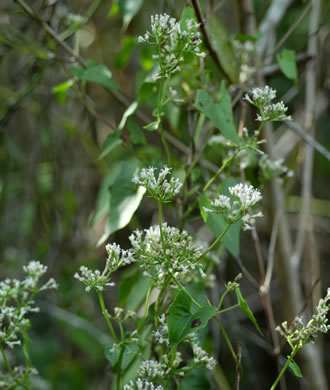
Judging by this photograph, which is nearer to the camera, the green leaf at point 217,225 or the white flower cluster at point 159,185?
the white flower cluster at point 159,185

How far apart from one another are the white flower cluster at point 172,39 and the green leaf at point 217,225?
0.63 ft

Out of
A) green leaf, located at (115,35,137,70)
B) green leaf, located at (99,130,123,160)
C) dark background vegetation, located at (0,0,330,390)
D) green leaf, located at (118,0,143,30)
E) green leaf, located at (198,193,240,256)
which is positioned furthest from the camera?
dark background vegetation, located at (0,0,330,390)

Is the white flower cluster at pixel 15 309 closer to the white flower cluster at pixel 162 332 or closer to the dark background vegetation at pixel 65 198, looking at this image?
the white flower cluster at pixel 162 332

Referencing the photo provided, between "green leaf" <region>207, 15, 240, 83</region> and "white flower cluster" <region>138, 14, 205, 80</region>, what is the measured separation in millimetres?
395

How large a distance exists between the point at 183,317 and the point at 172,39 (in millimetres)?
374

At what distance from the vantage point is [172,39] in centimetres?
67

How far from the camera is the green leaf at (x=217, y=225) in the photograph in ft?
2.33

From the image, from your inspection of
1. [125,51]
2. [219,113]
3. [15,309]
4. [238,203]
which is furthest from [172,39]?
[125,51]

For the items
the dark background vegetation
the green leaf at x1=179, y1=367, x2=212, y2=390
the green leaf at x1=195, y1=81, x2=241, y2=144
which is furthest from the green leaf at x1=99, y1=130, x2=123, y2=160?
the dark background vegetation

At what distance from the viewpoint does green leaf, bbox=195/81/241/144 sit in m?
0.73

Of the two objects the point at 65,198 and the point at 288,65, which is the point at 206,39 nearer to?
the point at 288,65

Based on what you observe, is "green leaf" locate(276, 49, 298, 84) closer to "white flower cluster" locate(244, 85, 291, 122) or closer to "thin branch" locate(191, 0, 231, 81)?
"thin branch" locate(191, 0, 231, 81)

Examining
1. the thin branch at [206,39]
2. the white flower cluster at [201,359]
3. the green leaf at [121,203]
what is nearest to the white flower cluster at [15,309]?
the green leaf at [121,203]

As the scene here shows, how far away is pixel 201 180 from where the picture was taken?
105cm
